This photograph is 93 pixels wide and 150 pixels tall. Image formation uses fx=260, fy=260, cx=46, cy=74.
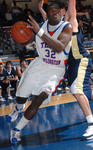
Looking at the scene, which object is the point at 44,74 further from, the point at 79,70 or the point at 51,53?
the point at 79,70

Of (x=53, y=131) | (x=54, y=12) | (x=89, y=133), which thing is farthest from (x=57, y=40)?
(x=53, y=131)

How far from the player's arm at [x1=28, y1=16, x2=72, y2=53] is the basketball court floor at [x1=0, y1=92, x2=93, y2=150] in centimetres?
113

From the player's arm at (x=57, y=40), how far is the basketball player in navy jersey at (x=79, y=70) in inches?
14.4

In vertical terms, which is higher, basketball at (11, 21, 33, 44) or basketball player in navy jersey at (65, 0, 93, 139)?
basketball at (11, 21, 33, 44)

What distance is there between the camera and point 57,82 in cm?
323

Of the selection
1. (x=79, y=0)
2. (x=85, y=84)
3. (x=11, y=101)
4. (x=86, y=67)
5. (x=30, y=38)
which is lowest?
(x=11, y=101)

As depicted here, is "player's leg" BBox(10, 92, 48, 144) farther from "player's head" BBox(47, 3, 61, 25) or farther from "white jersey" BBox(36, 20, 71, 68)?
"player's head" BBox(47, 3, 61, 25)

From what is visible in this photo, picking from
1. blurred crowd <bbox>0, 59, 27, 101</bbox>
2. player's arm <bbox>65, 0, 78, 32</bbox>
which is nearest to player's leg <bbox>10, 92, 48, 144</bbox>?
player's arm <bbox>65, 0, 78, 32</bbox>

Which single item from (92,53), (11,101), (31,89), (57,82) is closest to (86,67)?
(57,82)

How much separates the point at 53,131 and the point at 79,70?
3.09 ft

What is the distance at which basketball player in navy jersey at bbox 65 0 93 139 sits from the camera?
3248 millimetres

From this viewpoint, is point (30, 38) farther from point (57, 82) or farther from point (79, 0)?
point (79, 0)

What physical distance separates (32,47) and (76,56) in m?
5.58

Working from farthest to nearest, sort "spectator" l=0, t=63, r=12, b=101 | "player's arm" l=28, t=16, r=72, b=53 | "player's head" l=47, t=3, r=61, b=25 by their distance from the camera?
"spectator" l=0, t=63, r=12, b=101 → "player's head" l=47, t=3, r=61, b=25 → "player's arm" l=28, t=16, r=72, b=53
